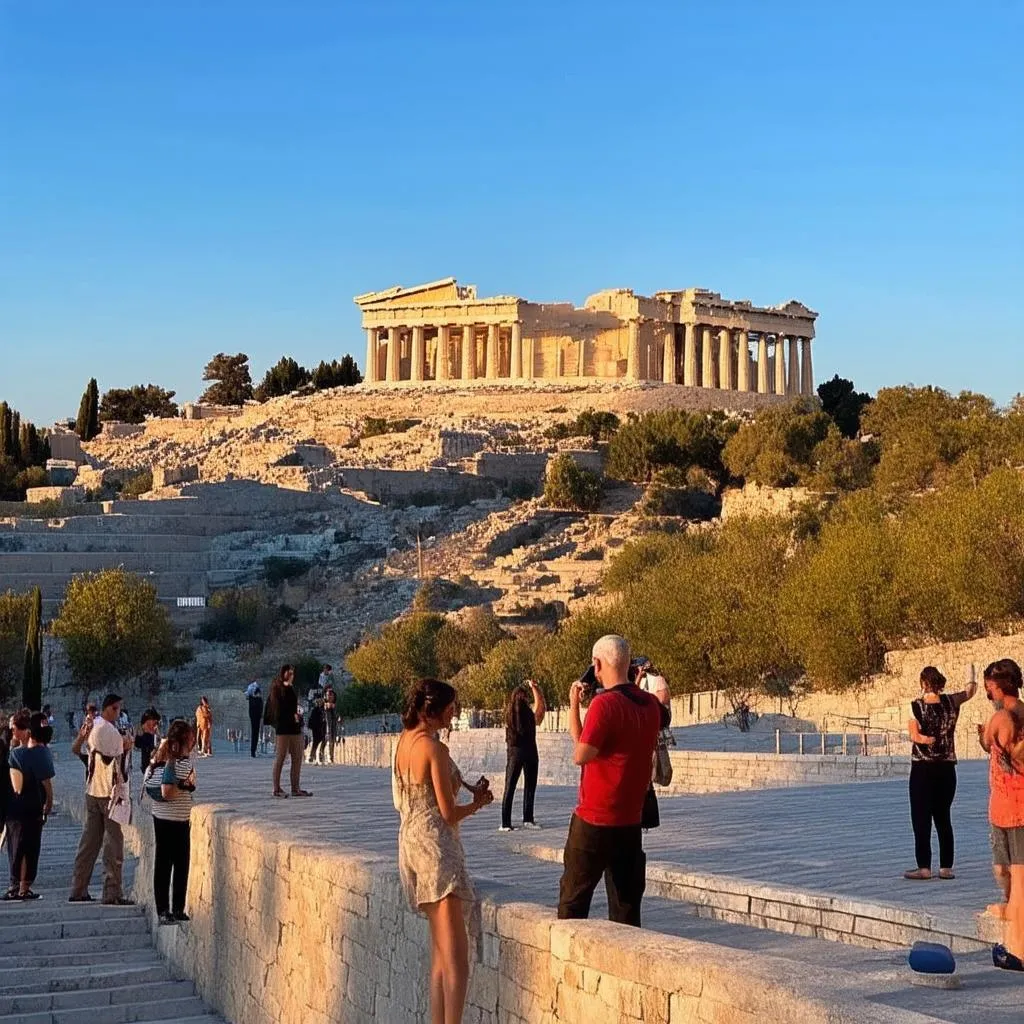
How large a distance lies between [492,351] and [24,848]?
94.4 metres

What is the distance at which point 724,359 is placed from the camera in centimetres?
10750

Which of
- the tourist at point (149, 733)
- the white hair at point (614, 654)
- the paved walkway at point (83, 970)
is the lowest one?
the paved walkway at point (83, 970)

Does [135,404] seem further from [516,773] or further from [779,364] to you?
[516,773]

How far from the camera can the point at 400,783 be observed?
26.5 ft

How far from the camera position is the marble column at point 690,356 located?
349ft

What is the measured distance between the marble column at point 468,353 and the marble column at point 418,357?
103 inches

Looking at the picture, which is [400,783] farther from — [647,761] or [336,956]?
[336,956]

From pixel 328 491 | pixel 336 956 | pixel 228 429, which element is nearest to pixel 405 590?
pixel 328 491

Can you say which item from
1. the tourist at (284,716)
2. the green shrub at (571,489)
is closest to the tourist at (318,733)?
the tourist at (284,716)

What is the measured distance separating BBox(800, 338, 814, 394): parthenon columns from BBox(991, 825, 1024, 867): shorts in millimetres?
103294

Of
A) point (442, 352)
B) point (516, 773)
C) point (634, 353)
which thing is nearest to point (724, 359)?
point (634, 353)

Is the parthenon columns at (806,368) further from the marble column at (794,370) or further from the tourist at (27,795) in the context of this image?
the tourist at (27,795)

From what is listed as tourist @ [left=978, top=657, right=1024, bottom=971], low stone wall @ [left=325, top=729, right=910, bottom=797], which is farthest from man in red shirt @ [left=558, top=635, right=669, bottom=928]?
low stone wall @ [left=325, top=729, right=910, bottom=797]

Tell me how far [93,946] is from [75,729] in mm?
37035
